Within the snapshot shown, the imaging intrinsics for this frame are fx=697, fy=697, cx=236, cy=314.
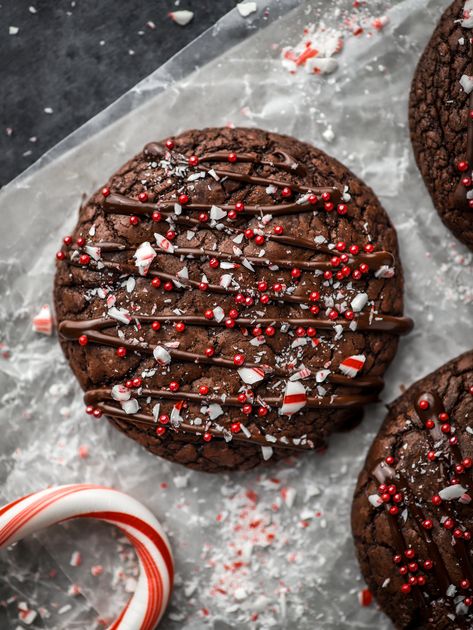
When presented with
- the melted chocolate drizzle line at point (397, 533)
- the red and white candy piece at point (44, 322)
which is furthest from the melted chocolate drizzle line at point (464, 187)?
the red and white candy piece at point (44, 322)

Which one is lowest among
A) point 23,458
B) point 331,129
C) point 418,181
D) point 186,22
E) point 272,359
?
point 23,458

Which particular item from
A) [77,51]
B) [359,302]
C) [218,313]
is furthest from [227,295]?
[77,51]

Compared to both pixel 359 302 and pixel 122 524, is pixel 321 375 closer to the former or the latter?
pixel 359 302

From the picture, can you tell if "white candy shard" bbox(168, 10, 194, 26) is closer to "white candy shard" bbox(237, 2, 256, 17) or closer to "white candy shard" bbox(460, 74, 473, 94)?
"white candy shard" bbox(237, 2, 256, 17)

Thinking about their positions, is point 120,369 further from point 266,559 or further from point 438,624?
point 438,624

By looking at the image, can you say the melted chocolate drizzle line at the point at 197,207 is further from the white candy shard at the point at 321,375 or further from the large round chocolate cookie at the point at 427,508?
the large round chocolate cookie at the point at 427,508

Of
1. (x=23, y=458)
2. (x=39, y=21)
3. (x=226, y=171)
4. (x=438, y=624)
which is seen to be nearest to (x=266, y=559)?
(x=438, y=624)

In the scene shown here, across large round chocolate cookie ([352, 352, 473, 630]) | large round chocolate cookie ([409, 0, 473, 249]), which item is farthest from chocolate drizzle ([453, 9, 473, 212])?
large round chocolate cookie ([352, 352, 473, 630])
